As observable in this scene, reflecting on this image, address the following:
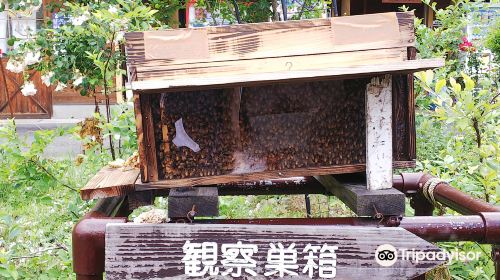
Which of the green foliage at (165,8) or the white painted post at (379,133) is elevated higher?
the green foliage at (165,8)

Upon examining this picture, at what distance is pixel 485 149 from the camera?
218 cm

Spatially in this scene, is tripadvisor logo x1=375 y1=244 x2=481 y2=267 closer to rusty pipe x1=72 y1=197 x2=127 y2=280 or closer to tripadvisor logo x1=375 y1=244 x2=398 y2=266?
tripadvisor logo x1=375 y1=244 x2=398 y2=266

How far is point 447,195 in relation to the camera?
167cm

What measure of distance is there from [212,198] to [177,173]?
0.11 m

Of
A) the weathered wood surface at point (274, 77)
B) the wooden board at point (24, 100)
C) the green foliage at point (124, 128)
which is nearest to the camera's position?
the weathered wood surface at point (274, 77)

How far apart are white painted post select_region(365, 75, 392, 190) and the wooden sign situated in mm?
194

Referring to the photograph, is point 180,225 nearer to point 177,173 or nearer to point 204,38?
point 177,173

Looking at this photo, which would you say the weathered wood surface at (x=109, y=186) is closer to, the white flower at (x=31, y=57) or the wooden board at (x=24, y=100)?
the white flower at (x=31, y=57)

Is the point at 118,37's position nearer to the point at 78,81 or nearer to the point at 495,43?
the point at 78,81

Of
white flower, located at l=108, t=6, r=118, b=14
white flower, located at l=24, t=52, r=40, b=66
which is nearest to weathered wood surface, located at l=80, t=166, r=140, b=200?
white flower, located at l=108, t=6, r=118, b=14

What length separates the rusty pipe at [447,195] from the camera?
4.90 ft

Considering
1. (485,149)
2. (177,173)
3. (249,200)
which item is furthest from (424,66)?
(249,200)

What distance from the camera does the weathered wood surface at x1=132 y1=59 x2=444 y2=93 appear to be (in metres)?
1.19

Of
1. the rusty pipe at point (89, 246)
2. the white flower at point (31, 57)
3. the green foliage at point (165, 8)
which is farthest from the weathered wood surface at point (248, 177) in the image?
the green foliage at point (165, 8)
